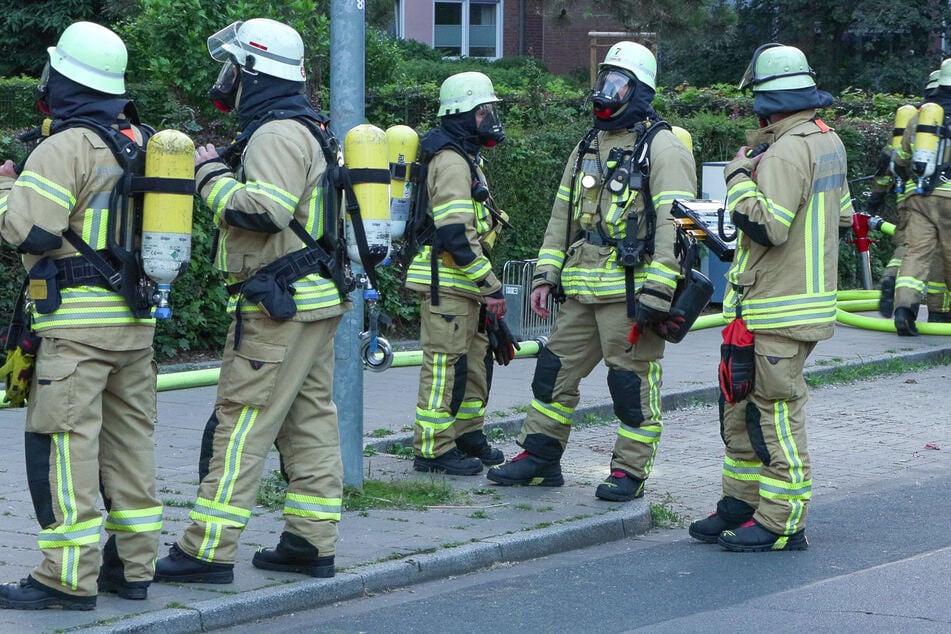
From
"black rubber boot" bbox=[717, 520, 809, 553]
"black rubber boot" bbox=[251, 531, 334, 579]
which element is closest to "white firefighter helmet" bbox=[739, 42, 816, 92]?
"black rubber boot" bbox=[717, 520, 809, 553]

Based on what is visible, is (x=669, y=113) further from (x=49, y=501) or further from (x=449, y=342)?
(x=49, y=501)

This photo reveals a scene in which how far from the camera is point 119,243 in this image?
511 centimetres

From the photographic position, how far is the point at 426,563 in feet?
19.5

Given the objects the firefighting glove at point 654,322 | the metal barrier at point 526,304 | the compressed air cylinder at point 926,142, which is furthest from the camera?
the compressed air cylinder at point 926,142

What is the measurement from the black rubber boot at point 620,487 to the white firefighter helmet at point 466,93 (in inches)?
80.6

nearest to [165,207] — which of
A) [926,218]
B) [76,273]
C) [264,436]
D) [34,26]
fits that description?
[76,273]

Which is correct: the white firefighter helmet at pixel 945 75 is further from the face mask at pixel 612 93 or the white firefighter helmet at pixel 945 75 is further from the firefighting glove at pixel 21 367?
the firefighting glove at pixel 21 367

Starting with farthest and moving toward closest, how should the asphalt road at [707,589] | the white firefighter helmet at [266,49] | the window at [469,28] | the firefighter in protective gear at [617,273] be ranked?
the window at [469,28] < the firefighter in protective gear at [617,273] < the white firefighter helmet at [266,49] < the asphalt road at [707,589]

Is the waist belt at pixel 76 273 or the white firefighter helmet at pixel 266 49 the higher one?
the white firefighter helmet at pixel 266 49

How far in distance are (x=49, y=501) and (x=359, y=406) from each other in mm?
2239

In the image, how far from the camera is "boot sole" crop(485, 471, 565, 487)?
24.1ft

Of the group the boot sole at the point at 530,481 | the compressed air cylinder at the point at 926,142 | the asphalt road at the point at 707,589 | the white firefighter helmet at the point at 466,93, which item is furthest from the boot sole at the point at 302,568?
the compressed air cylinder at the point at 926,142

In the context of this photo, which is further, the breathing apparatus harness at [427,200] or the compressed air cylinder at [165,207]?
the breathing apparatus harness at [427,200]

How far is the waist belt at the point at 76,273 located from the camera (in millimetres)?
5004
